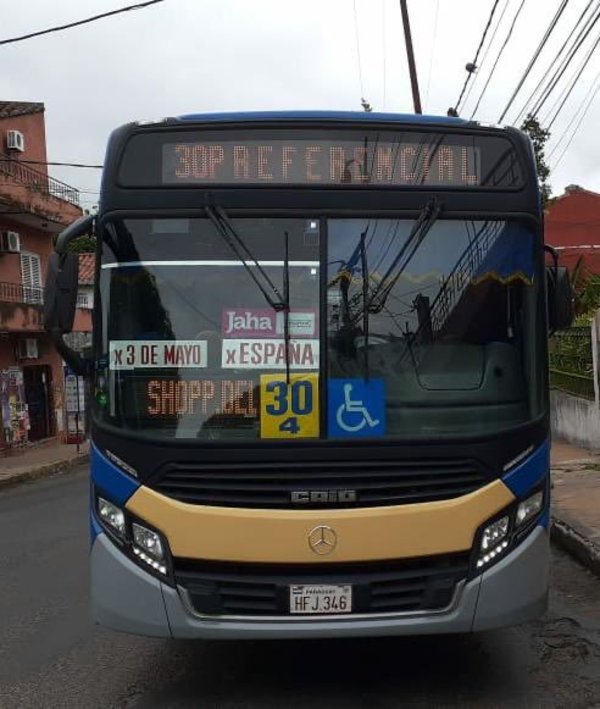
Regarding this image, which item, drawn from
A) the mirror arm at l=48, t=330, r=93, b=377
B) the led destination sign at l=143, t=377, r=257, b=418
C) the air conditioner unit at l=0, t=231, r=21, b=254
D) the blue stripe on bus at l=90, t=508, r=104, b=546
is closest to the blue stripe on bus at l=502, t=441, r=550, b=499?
the led destination sign at l=143, t=377, r=257, b=418

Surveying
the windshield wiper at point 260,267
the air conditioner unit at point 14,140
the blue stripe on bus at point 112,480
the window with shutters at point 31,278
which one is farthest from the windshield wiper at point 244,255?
the air conditioner unit at point 14,140

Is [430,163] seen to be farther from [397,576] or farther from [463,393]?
[397,576]

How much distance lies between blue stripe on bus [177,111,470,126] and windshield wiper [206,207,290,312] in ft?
1.79

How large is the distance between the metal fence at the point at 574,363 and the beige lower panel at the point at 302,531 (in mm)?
10760

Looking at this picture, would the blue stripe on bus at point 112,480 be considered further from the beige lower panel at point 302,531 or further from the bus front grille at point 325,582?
the bus front grille at point 325,582

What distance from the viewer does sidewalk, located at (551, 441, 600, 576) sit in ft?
23.1

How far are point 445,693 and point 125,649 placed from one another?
1.99 meters

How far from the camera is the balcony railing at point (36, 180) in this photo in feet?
73.2

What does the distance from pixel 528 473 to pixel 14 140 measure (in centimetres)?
2307

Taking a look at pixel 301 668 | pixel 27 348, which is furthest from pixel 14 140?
pixel 301 668

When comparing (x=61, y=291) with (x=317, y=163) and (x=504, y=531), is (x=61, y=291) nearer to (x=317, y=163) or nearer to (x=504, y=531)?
(x=317, y=163)

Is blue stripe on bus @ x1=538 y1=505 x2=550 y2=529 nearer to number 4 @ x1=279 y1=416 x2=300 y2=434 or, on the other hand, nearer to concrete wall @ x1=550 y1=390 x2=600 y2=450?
number 4 @ x1=279 y1=416 x2=300 y2=434

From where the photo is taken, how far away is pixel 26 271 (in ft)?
80.5

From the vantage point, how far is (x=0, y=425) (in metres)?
21.8
